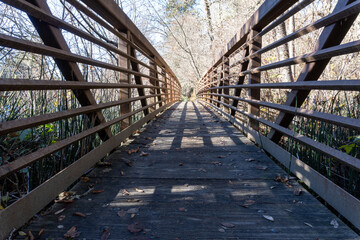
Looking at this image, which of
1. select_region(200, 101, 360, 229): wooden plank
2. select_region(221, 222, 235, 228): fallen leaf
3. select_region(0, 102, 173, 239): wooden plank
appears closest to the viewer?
select_region(0, 102, 173, 239): wooden plank

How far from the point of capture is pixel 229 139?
12.0ft

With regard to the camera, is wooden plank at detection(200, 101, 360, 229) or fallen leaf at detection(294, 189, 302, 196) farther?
fallen leaf at detection(294, 189, 302, 196)

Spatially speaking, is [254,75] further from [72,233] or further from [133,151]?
[72,233]

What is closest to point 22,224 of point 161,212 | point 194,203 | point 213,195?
point 161,212

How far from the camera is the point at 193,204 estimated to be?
1.74 m

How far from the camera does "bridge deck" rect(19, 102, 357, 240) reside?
1.43 meters

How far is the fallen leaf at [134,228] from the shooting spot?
144cm

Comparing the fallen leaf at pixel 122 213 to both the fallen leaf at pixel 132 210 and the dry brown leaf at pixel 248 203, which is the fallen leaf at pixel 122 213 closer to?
the fallen leaf at pixel 132 210

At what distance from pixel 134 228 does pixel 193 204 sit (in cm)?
45

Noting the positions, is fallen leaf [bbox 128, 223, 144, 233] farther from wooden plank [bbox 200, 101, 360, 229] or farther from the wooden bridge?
wooden plank [bbox 200, 101, 360, 229]

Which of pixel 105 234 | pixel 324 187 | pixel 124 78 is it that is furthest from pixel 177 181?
pixel 124 78

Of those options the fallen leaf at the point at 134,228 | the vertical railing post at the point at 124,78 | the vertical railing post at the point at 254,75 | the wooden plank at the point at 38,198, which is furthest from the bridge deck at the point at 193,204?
the vertical railing post at the point at 254,75

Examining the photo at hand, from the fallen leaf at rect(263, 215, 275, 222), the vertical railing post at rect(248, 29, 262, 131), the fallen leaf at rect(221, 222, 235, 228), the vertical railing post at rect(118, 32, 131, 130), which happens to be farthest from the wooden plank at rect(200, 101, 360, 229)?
the vertical railing post at rect(118, 32, 131, 130)

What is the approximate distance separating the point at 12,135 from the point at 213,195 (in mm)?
1688
